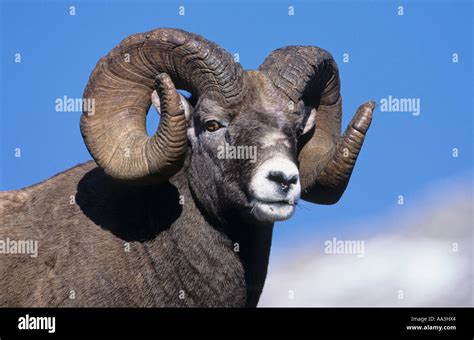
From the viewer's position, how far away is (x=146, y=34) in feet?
54.2

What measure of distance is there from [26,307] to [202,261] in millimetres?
2364

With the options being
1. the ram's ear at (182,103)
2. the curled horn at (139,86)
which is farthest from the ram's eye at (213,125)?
the ram's ear at (182,103)

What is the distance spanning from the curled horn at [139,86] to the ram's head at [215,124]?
0.01 metres

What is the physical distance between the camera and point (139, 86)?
16766mm

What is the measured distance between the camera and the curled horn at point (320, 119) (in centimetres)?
1642

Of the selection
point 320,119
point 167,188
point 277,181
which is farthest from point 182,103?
point 320,119

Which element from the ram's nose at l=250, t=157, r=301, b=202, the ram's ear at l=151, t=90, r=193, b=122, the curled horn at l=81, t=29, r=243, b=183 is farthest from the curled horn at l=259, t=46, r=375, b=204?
the ram's nose at l=250, t=157, r=301, b=202

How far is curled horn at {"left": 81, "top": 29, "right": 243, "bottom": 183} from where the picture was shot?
16.1 metres

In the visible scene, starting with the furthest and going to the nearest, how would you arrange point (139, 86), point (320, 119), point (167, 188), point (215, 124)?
point (320, 119) → point (139, 86) → point (167, 188) → point (215, 124)

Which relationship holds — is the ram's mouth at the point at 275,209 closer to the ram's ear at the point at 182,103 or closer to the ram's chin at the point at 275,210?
the ram's chin at the point at 275,210

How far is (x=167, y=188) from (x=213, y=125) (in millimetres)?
1086

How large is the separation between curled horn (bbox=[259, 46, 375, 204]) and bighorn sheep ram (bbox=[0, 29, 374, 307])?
0.03m

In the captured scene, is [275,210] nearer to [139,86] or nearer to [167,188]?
[167,188]

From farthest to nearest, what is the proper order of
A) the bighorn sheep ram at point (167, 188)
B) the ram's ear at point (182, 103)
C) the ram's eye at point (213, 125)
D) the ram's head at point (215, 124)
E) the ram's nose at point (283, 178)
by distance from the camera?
the ram's ear at point (182, 103)
the ram's eye at point (213, 125)
the bighorn sheep ram at point (167, 188)
the ram's head at point (215, 124)
the ram's nose at point (283, 178)
